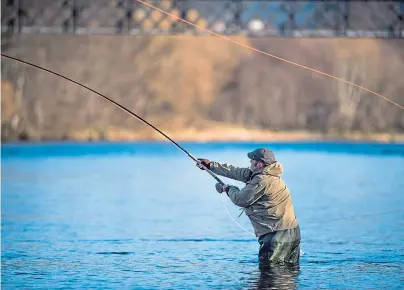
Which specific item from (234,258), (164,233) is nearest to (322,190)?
(164,233)

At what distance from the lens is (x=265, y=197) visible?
13.9m

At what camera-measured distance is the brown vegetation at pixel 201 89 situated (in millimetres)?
83250

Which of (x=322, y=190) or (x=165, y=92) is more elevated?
(x=165, y=92)

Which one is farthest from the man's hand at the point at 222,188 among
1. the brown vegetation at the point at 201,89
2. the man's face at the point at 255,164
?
the brown vegetation at the point at 201,89

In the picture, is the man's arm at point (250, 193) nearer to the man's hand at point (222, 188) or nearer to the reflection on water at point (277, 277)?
the man's hand at point (222, 188)

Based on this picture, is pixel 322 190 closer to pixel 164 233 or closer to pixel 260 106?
pixel 164 233

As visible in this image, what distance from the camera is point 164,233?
A: 20.1 metres

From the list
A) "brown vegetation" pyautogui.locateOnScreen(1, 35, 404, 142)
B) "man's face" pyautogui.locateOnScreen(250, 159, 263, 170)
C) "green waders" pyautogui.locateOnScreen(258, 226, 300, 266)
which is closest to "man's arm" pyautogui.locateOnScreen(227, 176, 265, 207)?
"man's face" pyautogui.locateOnScreen(250, 159, 263, 170)

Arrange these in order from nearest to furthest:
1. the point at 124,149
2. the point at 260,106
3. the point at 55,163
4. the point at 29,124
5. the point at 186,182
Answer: the point at 186,182 < the point at 55,163 < the point at 124,149 < the point at 29,124 < the point at 260,106

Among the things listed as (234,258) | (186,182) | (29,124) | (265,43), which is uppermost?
(265,43)

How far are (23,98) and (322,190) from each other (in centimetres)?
5100

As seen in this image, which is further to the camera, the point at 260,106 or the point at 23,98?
the point at 260,106

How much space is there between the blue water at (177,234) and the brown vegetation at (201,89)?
43.2 m

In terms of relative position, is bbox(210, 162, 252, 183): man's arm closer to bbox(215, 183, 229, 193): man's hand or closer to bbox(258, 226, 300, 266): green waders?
bbox(215, 183, 229, 193): man's hand
